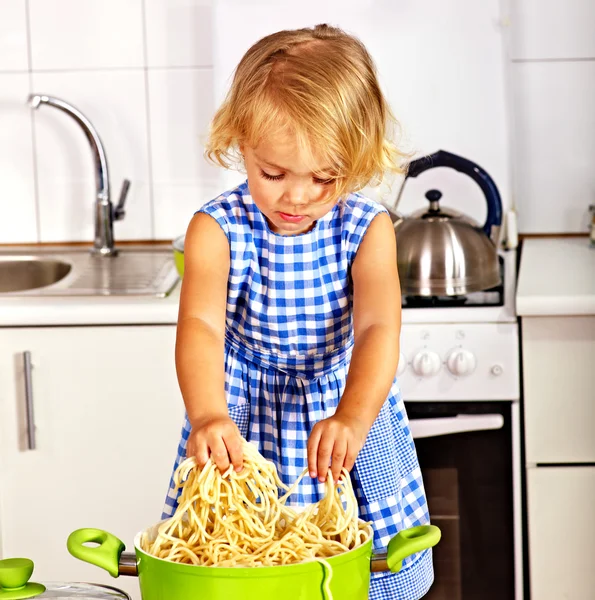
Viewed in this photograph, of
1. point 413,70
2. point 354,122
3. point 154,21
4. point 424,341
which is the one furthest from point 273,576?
point 154,21

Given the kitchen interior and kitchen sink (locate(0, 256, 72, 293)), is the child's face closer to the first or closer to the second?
the kitchen interior

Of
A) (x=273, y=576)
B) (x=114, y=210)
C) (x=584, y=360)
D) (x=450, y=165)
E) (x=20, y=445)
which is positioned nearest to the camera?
(x=273, y=576)

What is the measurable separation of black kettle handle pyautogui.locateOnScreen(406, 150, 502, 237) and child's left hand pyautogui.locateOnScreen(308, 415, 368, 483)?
1.10 meters

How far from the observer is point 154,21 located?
6.89ft

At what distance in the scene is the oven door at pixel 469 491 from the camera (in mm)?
1690

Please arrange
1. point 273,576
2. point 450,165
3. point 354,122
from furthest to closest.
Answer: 1. point 450,165
2. point 354,122
3. point 273,576

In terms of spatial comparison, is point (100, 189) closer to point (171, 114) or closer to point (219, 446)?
point (171, 114)

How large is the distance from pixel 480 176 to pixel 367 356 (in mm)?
976

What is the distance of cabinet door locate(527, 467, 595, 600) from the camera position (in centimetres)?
170

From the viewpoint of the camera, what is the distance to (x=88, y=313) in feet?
5.60

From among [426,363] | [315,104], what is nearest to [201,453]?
[315,104]

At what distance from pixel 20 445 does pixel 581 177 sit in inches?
50.2

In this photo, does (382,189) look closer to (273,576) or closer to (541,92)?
(541,92)

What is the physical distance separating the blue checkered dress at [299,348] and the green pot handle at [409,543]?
412 mm
